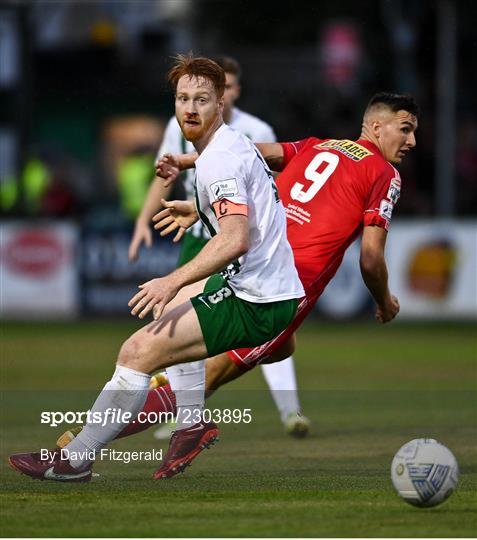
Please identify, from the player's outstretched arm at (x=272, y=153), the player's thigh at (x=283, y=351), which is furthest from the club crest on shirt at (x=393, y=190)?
the player's thigh at (x=283, y=351)

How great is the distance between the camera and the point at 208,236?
10453 millimetres

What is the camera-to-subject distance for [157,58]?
30000 mm

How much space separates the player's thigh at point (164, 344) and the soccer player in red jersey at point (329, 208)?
0.83 meters

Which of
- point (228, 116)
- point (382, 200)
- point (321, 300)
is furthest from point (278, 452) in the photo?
point (321, 300)

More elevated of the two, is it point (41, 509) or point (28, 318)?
point (41, 509)

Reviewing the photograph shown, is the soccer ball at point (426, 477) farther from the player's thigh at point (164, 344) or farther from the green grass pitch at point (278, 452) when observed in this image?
the player's thigh at point (164, 344)

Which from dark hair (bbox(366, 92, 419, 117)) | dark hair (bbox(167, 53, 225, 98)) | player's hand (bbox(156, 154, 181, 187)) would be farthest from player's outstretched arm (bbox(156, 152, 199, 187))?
dark hair (bbox(366, 92, 419, 117))

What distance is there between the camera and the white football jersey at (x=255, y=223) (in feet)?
24.7

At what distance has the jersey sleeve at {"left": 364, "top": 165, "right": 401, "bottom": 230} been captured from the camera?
8539 mm

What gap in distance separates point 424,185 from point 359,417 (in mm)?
13281

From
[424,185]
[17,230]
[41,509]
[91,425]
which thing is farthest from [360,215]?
[424,185]

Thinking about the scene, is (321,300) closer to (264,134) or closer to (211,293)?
(264,134)

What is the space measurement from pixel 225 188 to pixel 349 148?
1748mm

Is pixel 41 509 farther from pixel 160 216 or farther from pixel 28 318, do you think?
pixel 28 318
